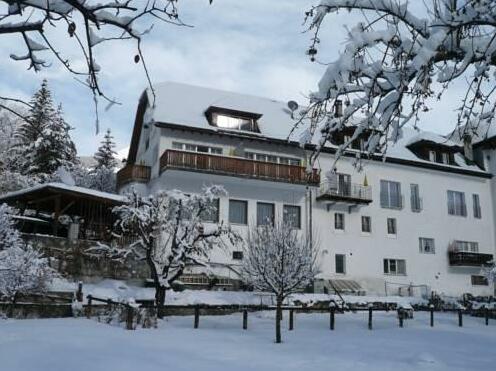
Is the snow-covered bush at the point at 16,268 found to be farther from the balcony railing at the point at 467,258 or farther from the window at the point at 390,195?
the balcony railing at the point at 467,258

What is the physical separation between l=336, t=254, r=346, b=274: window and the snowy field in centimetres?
1099

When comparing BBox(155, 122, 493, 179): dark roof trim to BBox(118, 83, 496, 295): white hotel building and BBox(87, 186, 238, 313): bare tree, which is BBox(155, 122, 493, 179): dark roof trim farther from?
BBox(87, 186, 238, 313): bare tree

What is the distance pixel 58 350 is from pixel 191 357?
8.67 ft

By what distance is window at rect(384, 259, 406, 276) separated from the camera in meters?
32.8

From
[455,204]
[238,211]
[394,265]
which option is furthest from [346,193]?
[455,204]

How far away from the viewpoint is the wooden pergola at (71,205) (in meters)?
24.3

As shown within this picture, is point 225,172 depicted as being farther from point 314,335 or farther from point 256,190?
point 314,335

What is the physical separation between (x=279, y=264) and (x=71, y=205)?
13.2m

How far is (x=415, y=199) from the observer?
35.1 meters

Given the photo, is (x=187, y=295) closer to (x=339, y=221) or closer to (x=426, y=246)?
(x=339, y=221)

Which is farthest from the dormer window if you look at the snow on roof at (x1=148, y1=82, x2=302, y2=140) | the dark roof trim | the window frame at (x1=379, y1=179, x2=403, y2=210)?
the window frame at (x1=379, y1=179, x2=403, y2=210)

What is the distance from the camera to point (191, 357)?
36.5 ft

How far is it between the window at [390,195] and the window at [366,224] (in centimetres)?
152

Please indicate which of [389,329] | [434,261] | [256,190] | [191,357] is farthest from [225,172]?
[191,357]
